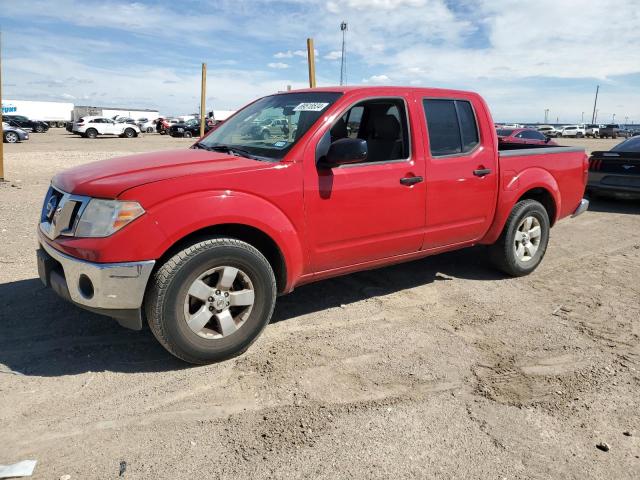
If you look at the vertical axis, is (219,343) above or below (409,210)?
below

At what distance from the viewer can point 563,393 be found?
125 inches

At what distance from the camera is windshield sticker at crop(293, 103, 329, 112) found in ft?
13.1

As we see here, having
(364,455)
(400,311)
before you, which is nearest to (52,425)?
(364,455)

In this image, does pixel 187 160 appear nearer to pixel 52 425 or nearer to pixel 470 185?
pixel 52 425

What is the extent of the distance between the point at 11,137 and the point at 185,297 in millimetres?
30293

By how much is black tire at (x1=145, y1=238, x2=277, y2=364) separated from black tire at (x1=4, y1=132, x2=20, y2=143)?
30.0 meters

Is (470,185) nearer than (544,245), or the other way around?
(470,185)

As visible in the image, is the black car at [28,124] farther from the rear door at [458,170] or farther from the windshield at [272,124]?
the rear door at [458,170]

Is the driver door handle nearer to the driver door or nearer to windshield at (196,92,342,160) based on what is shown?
the driver door

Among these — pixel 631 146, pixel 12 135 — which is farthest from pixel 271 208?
pixel 12 135

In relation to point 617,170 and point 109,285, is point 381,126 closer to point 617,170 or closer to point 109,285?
point 109,285

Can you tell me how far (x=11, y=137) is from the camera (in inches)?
1113

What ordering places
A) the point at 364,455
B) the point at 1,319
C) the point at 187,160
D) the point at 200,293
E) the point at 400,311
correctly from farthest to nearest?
the point at 400,311 → the point at 1,319 → the point at 187,160 → the point at 200,293 → the point at 364,455

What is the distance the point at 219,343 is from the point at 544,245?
3850 mm
